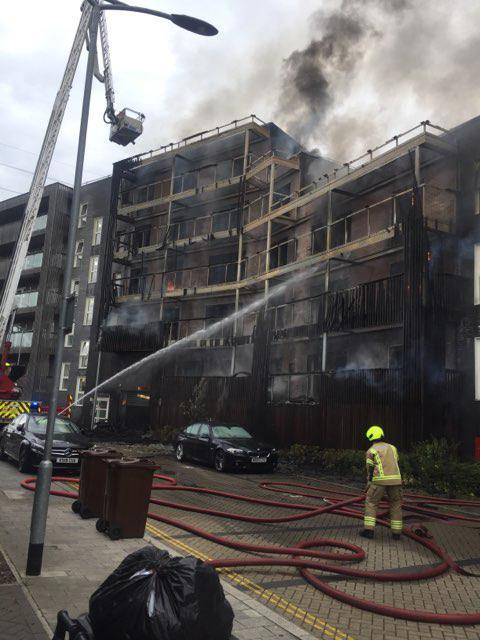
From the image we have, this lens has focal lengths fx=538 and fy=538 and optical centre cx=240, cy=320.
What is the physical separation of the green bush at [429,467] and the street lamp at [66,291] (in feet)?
31.3

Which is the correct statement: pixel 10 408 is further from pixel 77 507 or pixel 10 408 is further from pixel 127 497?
pixel 127 497

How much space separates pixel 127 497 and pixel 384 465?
369cm

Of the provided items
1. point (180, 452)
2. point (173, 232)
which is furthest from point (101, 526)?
point (173, 232)

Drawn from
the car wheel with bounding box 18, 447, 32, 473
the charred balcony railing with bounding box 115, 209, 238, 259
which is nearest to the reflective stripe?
the car wheel with bounding box 18, 447, 32, 473

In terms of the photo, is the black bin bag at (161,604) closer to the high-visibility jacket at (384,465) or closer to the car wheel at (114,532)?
the car wheel at (114,532)

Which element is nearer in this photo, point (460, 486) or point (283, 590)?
point (283, 590)

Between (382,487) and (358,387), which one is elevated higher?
(358,387)

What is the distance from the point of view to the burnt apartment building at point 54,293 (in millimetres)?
35594

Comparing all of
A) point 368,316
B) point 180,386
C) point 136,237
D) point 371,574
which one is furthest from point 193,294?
point 371,574

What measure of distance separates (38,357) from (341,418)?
28439mm

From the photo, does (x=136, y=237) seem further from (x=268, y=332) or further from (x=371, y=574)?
(x=371, y=574)

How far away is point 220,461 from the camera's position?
48.9 ft

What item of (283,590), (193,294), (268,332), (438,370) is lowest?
(283,590)

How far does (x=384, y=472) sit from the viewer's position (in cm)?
780
